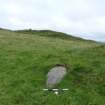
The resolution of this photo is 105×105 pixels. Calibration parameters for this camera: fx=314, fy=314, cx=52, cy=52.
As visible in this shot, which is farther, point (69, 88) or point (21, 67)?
point (21, 67)

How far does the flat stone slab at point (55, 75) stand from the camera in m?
20.0

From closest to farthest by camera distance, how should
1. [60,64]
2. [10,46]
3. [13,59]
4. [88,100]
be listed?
[88,100], [60,64], [13,59], [10,46]

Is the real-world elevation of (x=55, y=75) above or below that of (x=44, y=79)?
above

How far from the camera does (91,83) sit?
64.4 ft

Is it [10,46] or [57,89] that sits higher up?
[10,46]

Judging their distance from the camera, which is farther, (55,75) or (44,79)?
(44,79)

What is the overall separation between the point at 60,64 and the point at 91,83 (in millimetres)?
3530

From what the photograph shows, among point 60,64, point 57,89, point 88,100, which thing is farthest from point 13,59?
point 88,100

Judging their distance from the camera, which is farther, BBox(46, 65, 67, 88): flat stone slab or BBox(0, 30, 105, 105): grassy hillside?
BBox(46, 65, 67, 88): flat stone slab

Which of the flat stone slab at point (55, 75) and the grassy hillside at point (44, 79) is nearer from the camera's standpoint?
the grassy hillside at point (44, 79)

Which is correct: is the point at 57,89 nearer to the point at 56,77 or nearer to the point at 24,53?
the point at 56,77

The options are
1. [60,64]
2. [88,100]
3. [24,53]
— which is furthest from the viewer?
[24,53]

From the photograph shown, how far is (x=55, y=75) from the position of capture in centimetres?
2070

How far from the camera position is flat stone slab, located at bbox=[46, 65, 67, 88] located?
65.6 ft
